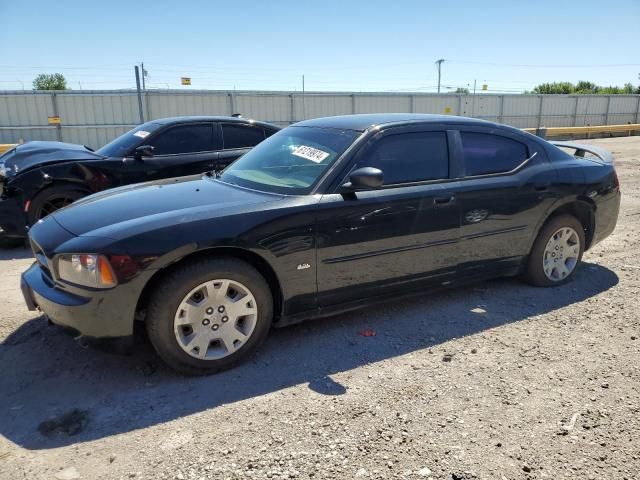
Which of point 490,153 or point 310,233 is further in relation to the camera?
point 490,153

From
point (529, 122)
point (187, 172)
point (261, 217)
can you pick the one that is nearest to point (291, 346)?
point (261, 217)

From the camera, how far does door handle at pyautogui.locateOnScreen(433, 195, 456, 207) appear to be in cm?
401

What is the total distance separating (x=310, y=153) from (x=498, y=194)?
5.29ft

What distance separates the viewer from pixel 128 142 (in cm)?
686

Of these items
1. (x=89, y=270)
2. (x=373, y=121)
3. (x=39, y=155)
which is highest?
(x=373, y=121)

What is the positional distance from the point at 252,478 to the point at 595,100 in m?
34.2

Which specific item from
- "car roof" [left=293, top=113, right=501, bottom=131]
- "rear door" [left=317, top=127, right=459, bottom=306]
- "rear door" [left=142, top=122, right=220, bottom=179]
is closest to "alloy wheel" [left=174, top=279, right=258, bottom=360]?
"rear door" [left=317, top=127, right=459, bottom=306]

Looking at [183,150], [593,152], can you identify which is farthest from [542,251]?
[183,150]

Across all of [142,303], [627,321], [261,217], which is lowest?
[627,321]

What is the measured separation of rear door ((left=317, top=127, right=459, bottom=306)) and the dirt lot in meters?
0.41

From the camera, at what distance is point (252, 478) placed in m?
2.39

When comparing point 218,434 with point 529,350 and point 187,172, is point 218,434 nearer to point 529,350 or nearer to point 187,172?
point 529,350

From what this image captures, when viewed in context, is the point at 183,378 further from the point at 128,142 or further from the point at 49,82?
the point at 49,82

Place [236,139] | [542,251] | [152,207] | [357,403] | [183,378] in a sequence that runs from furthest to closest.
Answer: [236,139], [542,251], [152,207], [183,378], [357,403]
